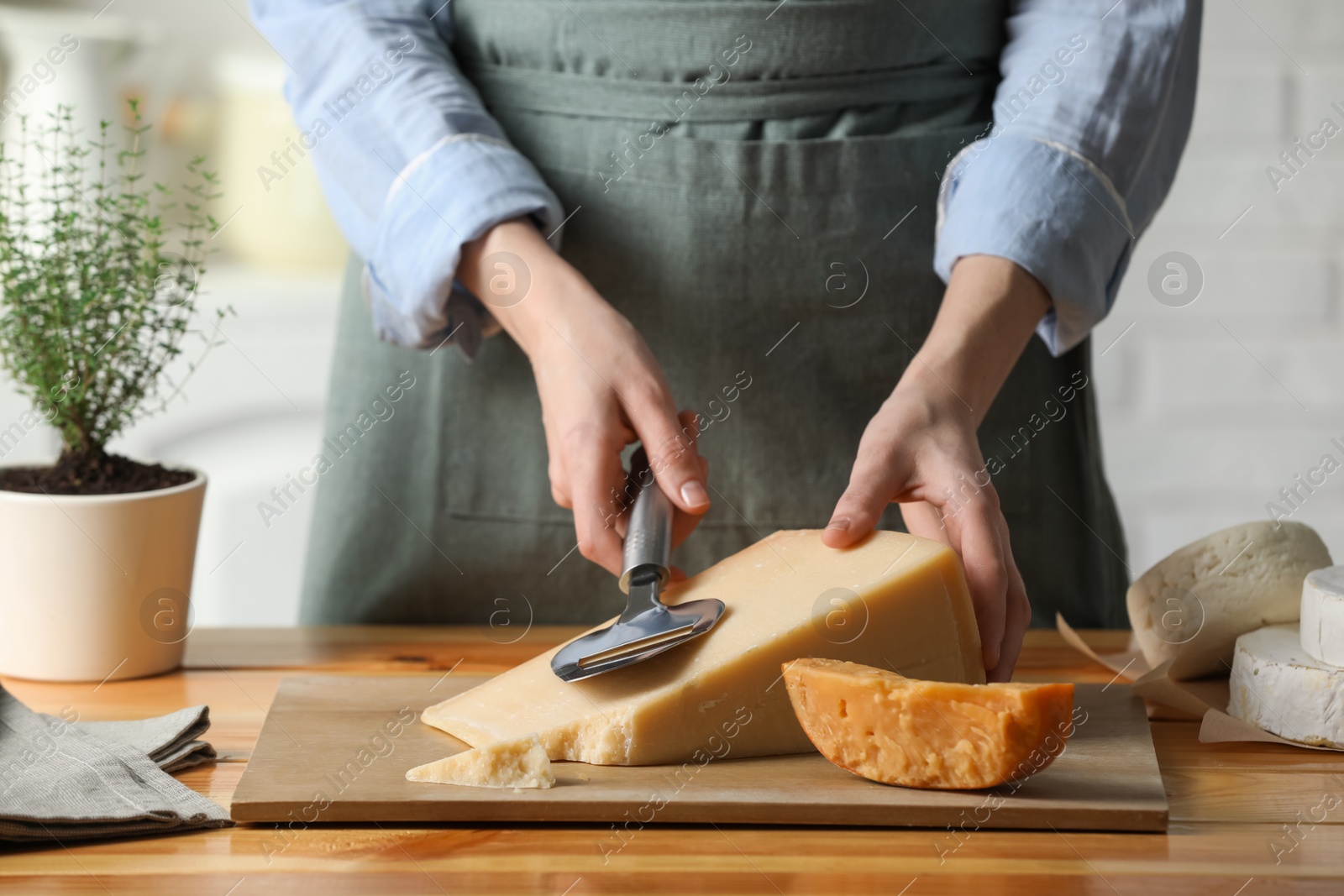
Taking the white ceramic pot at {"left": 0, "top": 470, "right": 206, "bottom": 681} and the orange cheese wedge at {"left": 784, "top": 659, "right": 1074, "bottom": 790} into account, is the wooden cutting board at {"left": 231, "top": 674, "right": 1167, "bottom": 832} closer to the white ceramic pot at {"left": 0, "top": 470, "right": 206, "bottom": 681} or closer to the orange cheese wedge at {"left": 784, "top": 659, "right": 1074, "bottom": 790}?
the orange cheese wedge at {"left": 784, "top": 659, "right": 1074, "bottom": 790}

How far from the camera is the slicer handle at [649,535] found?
2.51ft

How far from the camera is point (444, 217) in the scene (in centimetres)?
93

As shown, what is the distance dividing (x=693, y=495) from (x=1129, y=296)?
124cm

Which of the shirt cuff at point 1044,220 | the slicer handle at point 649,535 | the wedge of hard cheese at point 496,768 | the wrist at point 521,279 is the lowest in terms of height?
the wedge of hard cheese at point 496,768

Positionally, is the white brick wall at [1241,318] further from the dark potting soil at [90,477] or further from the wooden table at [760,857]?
the dark potting soil at [90,477]

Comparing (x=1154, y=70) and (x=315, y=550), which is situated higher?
(x=1154, y=70)

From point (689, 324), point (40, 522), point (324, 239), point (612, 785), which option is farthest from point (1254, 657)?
point (324, 239)

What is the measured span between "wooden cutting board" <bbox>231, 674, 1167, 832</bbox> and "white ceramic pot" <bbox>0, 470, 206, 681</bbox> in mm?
206

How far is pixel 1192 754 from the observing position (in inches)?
29.5

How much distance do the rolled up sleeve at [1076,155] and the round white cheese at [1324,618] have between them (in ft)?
0.92

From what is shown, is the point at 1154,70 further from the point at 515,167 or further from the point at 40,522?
the point at 40,522

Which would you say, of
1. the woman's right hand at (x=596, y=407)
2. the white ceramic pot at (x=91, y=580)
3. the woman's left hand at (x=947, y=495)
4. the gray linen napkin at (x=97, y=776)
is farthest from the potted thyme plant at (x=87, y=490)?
the woman's left hand at (x=947, y=495)

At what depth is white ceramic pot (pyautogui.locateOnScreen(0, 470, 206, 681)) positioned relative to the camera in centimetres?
85

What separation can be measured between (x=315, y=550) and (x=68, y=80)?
1.18 metres
